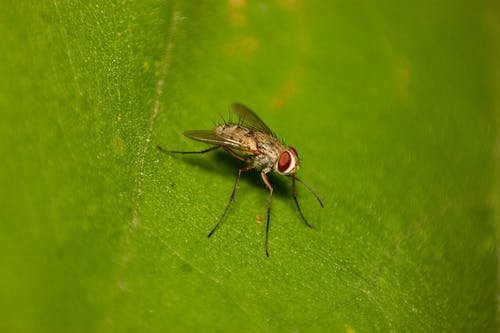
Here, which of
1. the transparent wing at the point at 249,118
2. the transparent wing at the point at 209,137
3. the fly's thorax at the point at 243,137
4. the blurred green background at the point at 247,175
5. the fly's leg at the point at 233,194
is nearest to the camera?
the blurred green background at the point at 247,175

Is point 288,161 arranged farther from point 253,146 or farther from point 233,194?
point 233,194

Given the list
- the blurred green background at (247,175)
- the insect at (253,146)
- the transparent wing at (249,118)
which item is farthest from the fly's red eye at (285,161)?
the transparent wing at (249,118)

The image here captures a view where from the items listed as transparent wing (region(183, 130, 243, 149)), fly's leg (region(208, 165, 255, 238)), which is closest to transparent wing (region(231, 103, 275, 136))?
transparent wing (region(183, 130, 243, 149))

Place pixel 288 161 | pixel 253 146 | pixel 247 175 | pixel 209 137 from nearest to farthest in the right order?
pixel 209 137, pixel 288 161, pixel 247 175, pixel 253 146

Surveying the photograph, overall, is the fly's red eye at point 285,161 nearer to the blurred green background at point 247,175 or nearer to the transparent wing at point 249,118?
the blurred green background at point 247,175

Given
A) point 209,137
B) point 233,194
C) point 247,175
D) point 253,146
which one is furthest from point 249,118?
point 233,194
